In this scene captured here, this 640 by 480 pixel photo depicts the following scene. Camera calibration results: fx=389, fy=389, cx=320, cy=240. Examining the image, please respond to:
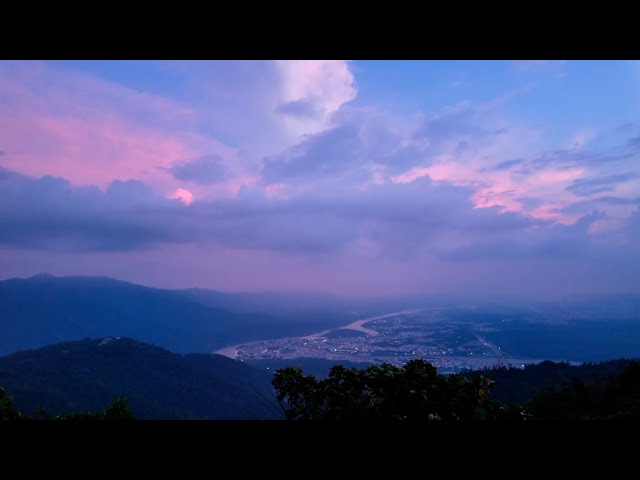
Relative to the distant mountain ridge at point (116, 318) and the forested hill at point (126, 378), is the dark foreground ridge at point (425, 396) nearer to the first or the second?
the forested hill at point (126, 378)

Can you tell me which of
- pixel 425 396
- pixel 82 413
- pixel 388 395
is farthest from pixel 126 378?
pixel 425 396

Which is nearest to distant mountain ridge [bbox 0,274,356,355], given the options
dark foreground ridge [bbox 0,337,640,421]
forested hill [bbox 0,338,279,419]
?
forested hill [bbox 0,338,279,419]

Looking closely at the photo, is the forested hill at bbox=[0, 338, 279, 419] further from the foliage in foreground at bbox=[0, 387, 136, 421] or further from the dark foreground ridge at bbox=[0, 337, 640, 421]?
the foliage in foreground at bbox=[0, 387, 136, 421]

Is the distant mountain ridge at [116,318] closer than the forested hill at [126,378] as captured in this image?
No

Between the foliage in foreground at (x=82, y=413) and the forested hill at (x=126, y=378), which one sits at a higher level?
the foliage in foreground at (x=82, y=413)

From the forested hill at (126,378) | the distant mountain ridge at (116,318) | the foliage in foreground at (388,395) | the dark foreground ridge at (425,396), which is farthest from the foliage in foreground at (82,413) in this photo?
the distant mountain ridge at (116,318)
